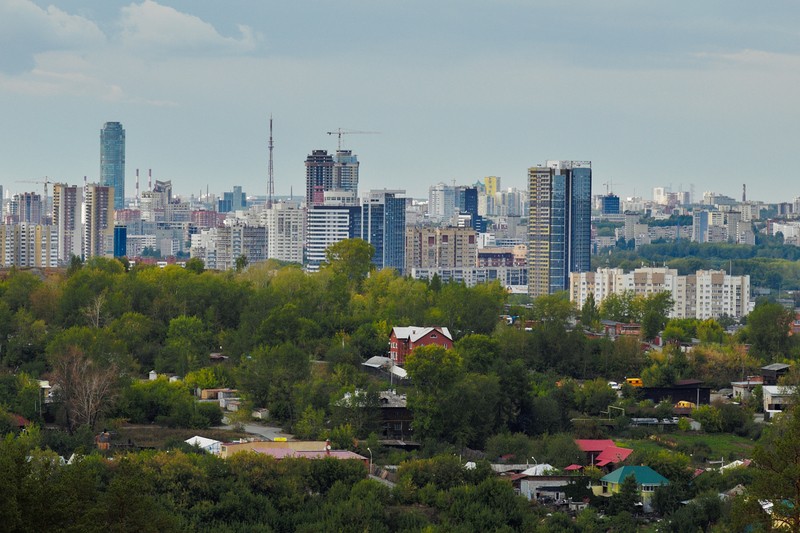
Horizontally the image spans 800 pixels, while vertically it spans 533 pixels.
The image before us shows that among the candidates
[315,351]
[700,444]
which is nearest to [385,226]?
[315,351]

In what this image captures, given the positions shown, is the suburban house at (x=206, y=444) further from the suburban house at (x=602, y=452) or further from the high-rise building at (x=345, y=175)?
the high-rise building at (x=345, y=175)

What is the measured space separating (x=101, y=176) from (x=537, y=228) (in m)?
60.8

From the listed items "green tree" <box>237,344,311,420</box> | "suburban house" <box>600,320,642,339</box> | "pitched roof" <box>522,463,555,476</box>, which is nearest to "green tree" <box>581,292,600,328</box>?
"suburban house" <box>600,320,642,339</box>

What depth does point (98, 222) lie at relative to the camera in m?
89.6

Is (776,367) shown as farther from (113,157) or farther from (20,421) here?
(113,157)

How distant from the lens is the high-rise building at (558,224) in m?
70.8

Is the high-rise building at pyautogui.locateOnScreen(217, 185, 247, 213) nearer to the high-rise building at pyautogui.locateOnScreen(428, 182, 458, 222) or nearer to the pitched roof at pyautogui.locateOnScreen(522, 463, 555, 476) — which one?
the high-rise building at pyautogui.locateOnScreen(428, 182, 458, 222)

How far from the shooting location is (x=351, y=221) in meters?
82.0

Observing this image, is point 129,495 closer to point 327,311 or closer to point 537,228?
point 327,311

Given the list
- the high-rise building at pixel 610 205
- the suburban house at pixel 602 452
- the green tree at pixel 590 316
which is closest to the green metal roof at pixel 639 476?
the suburban house at pixel 602 452

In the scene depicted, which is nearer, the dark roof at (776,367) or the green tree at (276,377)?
the green tree at (276,377)

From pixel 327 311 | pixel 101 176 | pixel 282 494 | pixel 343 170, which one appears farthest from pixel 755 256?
pixel 282 494

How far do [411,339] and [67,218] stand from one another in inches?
2493

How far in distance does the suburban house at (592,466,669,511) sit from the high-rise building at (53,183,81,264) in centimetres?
6872
